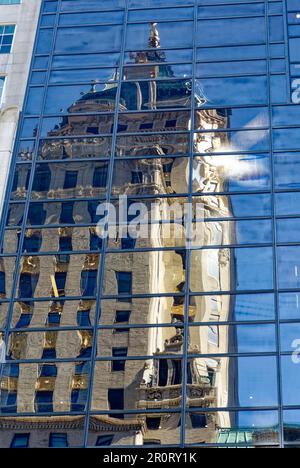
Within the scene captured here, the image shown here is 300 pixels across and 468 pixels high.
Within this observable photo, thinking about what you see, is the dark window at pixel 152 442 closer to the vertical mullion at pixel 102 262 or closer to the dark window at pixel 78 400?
the vertical mullion at pixel 102 262

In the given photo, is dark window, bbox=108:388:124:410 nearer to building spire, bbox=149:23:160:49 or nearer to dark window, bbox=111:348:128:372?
dark window, bbox=111:348:128:372

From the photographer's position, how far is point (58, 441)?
3619 centimetres

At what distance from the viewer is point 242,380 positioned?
36.6m

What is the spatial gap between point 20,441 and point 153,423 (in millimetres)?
5266

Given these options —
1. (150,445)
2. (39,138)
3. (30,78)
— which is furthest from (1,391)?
(30,78)

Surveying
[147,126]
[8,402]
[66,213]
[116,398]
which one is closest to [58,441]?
[8,402]

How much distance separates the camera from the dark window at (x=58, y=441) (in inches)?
1421

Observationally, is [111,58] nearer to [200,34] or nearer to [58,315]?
[200,34]

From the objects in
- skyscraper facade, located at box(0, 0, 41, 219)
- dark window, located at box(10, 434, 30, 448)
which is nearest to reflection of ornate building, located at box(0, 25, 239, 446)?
dark window, located at box(10, 434, 30, 448)

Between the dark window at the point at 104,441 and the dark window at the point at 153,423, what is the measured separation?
1.50 meters

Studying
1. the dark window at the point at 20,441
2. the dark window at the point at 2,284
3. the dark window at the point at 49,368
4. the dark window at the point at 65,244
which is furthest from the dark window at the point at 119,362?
the dark window at the point at 2,284

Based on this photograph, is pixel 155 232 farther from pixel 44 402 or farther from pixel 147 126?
pixel 44 402

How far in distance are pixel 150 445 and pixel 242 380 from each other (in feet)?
14.6

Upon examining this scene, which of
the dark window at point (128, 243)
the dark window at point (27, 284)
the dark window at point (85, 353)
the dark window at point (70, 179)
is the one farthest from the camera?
the dark window at point (70, 179)
